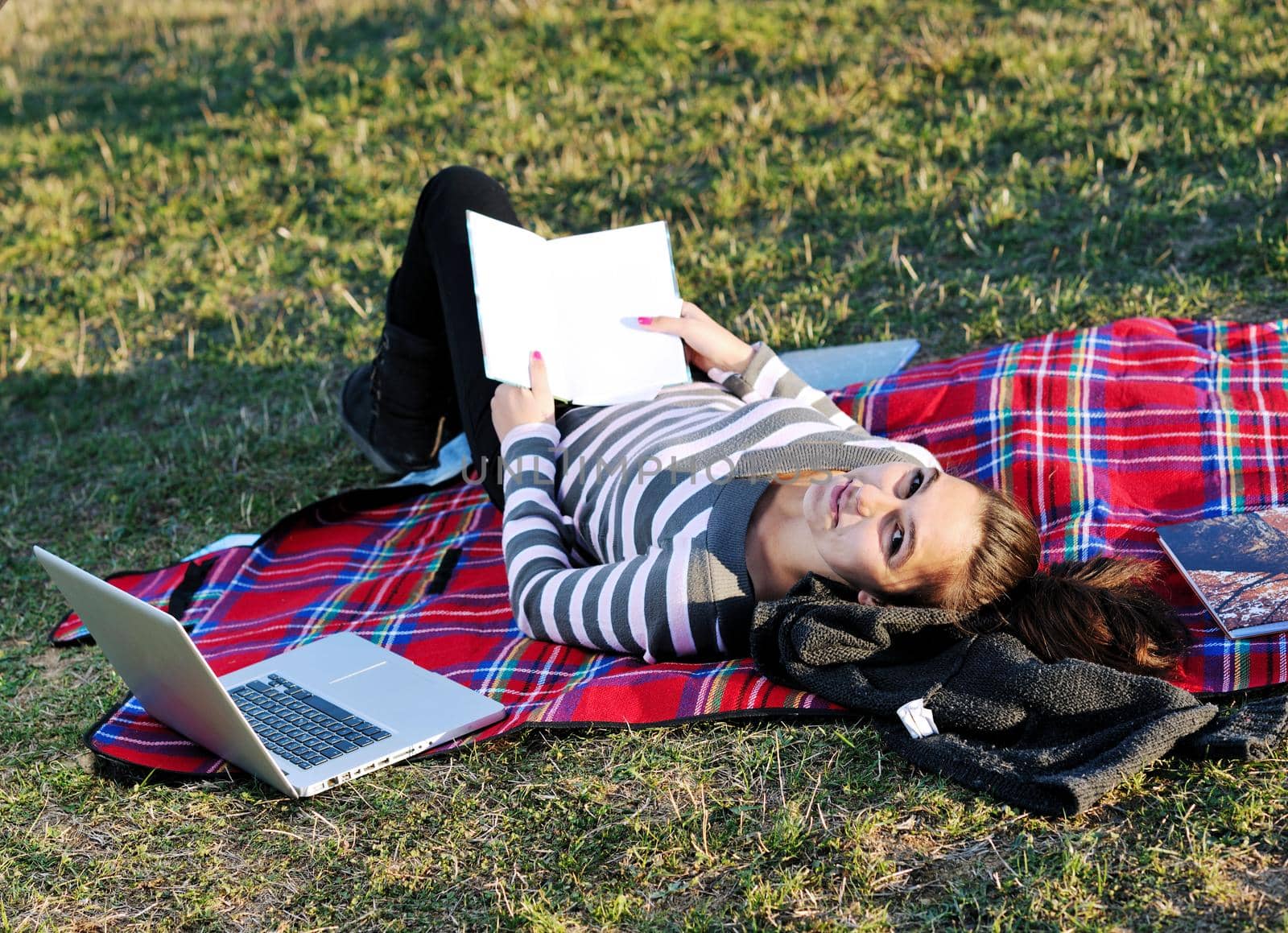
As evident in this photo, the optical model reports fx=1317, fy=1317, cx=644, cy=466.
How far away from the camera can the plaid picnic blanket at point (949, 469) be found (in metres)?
3.28

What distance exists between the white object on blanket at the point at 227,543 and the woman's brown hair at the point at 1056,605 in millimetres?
2619

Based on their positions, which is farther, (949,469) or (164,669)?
(949,469)

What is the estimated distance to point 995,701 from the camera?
2.98 metres

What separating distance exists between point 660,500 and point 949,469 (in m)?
1.12

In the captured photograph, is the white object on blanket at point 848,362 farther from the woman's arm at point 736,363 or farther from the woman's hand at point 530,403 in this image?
the woman's hand at point 530,403

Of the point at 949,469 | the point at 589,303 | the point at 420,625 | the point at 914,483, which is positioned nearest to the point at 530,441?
the point at 589,303

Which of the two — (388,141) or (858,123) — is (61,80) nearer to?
(388,141)

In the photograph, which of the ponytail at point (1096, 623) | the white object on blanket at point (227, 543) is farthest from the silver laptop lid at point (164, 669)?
the ponytail at point (1096, 623)

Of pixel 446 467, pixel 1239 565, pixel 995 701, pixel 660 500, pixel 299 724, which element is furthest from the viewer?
pixel 446 467

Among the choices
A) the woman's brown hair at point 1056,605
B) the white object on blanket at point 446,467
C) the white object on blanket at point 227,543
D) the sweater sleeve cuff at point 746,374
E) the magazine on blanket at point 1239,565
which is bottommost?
the white object on blanket at point 227,543

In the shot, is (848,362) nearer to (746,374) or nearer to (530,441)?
(746,374)

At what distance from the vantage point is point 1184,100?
6.81 meters

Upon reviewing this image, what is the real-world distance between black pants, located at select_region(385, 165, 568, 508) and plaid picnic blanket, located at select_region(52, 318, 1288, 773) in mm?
405

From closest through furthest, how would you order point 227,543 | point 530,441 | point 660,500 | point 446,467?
1. point 660,500
2. point 530,441
3. point 227,543
4. point 446,467
